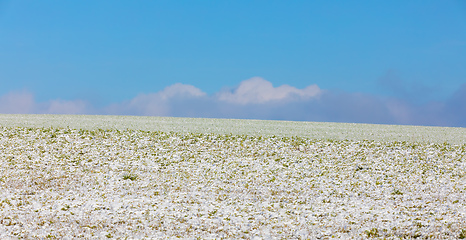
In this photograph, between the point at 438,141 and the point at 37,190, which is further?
the point at 438,141

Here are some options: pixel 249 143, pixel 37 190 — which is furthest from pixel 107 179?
pixel 249 143

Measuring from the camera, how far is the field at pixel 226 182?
14.2 metres

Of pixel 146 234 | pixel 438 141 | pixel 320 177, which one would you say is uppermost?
pixel 438 141

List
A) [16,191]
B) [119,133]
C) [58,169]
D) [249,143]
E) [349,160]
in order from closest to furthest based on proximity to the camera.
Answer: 1. [16,191]
2. [58,169]
3. [349,160]
4. [249,143]
5. [119,133]

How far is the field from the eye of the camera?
14.2 metres

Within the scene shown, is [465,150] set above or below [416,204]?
above

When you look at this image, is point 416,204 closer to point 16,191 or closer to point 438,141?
point 438,141

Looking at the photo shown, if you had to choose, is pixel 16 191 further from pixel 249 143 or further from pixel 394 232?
pixel 394 232

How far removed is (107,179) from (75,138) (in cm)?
769

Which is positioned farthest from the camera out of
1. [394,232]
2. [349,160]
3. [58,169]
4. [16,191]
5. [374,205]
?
[349,160]

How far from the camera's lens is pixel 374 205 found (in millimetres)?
16656

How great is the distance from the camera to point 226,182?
1961cm

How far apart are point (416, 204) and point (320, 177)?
480 cm

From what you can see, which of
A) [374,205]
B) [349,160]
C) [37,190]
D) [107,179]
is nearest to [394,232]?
[374,205]
